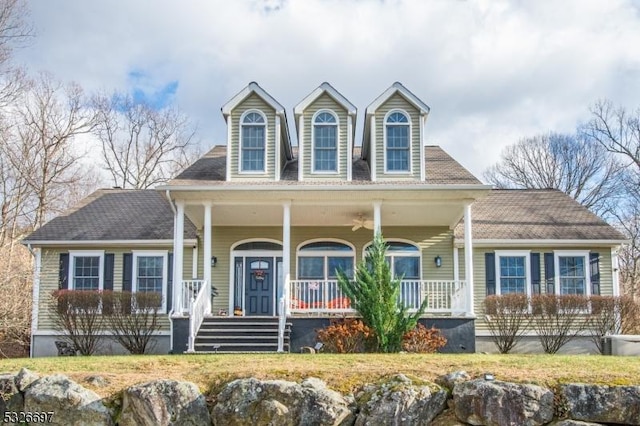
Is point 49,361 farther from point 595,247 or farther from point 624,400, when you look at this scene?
point 595,247

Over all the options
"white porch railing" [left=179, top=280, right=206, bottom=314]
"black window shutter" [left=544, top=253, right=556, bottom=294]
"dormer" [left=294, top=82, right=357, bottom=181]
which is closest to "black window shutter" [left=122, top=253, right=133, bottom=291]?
"white porch railing" [left=179, top=280, right=206, bottom=314]

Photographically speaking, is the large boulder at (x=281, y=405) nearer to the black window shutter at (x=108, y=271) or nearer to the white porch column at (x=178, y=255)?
the white porch column at (x=178, y=255)

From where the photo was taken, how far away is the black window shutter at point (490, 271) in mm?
16781

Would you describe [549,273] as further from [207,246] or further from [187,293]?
[187,293]

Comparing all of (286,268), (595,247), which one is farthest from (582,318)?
(286,268)

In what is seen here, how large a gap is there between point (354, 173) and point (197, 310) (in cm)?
493

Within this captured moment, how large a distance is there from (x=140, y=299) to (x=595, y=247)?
11148 mm

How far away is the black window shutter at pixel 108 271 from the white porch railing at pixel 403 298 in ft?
15.1

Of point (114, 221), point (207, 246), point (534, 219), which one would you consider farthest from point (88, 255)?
point (534, 219)

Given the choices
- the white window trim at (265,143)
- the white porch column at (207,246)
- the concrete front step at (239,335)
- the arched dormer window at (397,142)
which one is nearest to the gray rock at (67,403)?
the concrete front step at (239,335)

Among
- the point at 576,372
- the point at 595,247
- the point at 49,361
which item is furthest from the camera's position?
the point at 595,247

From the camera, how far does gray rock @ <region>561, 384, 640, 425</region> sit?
8.12 m

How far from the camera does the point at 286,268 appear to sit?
14336 millimetres

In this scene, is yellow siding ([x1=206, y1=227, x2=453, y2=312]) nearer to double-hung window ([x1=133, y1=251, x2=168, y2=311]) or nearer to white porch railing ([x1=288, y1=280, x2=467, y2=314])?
white porch railing ([x1=288, y1=280, x2=467, y2=314])
